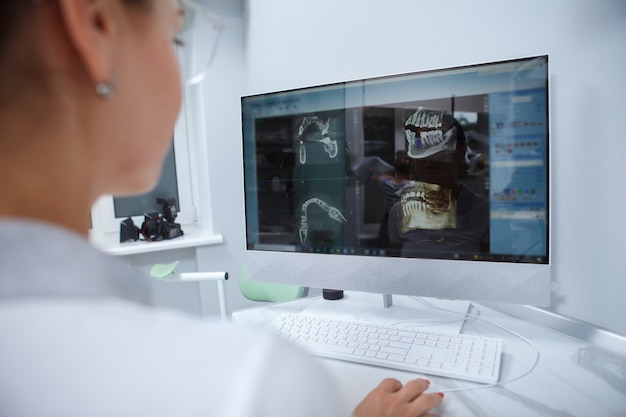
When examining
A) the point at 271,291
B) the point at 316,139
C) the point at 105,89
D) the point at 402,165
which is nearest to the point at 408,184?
the point at 402,165

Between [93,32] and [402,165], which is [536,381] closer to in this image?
[402,165]

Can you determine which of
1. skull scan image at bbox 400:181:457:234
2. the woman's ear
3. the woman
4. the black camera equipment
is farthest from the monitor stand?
the black camera equipment

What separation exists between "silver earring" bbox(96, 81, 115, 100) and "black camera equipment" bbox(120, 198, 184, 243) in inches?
76.7

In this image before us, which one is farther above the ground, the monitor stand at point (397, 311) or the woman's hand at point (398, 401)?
the woman's hand at point (398, 401)

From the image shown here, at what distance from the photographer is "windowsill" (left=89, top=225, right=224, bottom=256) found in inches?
80.1

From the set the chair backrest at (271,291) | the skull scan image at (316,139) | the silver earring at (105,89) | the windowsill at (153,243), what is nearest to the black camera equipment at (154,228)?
the windowsill at (153,243)

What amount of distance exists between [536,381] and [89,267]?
0.79 meters

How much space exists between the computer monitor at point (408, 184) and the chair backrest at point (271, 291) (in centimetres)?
37

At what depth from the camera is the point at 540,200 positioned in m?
0.86

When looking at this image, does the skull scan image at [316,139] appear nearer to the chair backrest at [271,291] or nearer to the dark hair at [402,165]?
the dark hair at [402,165]

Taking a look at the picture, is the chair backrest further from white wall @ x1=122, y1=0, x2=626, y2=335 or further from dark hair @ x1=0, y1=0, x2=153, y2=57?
dark hair @ x1=0, y1=0, x2=153, y2=57

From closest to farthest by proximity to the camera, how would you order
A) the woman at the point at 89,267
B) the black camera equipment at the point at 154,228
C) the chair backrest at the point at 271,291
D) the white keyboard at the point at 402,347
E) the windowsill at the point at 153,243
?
the woman at the point at 89,267 < the white keyboard at the point at 402,347 < the chair backrest at the point at 271,291 < the windowsill at the point at 153,243 < the black camera equipment at the point at 154,228

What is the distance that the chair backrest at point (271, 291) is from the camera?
1534mm

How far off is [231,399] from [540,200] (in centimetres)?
84
